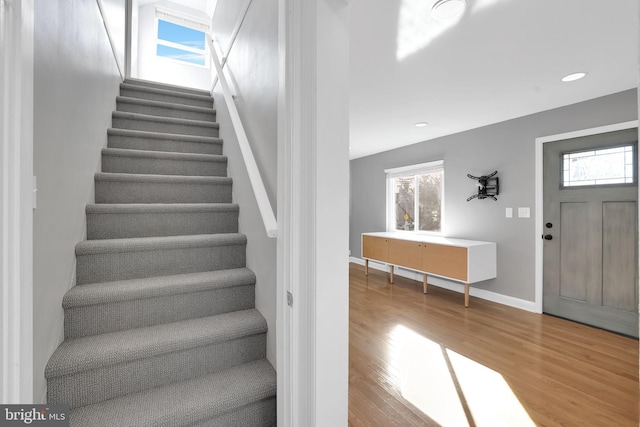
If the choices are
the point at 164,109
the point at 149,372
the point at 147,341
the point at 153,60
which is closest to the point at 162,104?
the point at 164,109

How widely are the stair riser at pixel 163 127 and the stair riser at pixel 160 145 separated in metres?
0.24

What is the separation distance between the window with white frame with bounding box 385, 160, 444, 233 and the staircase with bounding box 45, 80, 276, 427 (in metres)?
3.64

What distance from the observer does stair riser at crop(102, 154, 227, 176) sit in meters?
2.06

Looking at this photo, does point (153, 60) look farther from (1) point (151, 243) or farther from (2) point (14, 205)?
(2) point (14, 205)

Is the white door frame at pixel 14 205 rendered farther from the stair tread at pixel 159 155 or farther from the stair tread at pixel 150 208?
the stair tread at pixel 159 155

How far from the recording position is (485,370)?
2.23 m

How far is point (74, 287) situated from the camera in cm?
141

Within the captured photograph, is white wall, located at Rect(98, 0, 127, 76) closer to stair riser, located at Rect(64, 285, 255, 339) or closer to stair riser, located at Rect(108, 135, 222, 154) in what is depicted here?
stair riser, located at Rect(108, 135, 222, 154)

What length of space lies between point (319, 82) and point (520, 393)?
228 cm

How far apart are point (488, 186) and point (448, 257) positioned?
1.07 metres

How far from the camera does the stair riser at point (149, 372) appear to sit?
1137 millimetres

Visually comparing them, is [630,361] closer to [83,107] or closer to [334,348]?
[334,348]

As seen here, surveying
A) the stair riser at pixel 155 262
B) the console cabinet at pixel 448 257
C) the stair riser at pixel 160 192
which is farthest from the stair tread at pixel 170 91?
the console cabinet at pixel 448 257

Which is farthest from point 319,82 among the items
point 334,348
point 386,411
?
point 386,411
